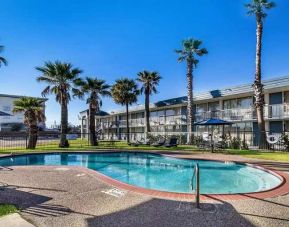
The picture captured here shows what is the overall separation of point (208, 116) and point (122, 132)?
2137cm

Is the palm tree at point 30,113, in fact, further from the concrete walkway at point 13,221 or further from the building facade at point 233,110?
the concrete walkway at point 13,221

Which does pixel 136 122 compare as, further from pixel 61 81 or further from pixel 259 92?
pixel 259 92

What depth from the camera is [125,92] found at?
36.2 m

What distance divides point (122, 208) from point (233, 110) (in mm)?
23929

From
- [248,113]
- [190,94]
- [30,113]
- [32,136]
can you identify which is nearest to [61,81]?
[30,113]

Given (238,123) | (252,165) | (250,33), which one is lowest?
(252,165)

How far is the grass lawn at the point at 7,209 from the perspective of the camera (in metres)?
5.91

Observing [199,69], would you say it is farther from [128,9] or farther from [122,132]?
[122,132]

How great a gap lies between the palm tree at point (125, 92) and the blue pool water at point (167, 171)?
53.5ft

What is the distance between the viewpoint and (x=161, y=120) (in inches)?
1566

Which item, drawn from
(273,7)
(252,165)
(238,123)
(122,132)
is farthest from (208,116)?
(122,132)

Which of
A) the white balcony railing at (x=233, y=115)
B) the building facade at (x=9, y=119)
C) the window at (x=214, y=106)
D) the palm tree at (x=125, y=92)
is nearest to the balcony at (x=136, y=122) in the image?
the white balcony railing at (x=233, y=115)

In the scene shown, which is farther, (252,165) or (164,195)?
(252,165)

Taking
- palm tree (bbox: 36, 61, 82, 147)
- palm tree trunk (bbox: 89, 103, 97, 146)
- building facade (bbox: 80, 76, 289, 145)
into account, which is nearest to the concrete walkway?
palm tree (bbox: 36, 61, 82, 147)
